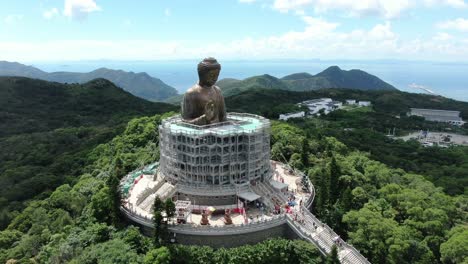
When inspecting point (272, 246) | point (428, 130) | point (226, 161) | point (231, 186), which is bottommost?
point (428, 130)

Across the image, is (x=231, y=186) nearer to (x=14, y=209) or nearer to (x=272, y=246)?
(x=272, y=246)

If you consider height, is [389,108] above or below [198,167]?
below

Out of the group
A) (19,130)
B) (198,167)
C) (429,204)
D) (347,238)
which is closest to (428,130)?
(429,204)

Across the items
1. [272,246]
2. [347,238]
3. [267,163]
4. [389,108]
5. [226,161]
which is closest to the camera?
[272,246]

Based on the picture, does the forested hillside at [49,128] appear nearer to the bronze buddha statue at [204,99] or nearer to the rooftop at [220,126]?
the rooftop at [220,126]

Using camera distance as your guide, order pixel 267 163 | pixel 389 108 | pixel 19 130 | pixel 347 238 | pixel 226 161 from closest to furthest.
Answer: pixel 347 238 < pixel 226 161 < pixel 267 163 < pixel 19 130 < pixel 389 108

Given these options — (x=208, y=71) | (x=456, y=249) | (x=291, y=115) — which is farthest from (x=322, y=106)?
(x=456, y=249)

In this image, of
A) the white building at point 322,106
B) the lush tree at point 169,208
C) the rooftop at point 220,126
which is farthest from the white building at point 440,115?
the lush tree at point 169,208
